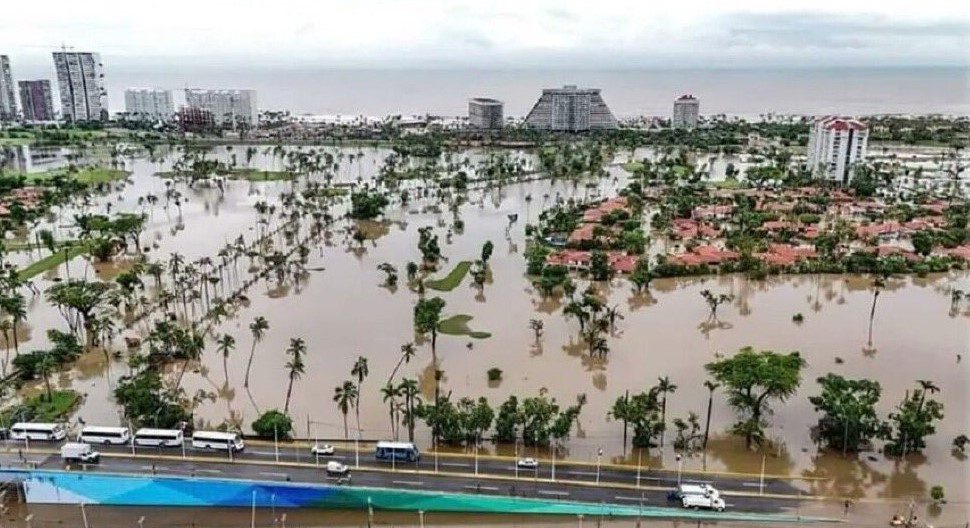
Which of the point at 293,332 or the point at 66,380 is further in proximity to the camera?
the point at 293,332

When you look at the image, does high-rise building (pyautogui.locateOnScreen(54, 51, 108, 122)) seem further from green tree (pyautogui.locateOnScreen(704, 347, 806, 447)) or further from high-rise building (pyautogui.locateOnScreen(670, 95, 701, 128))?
green tree (pyautogui.locateOnScreen(704, 347, 806, 447))

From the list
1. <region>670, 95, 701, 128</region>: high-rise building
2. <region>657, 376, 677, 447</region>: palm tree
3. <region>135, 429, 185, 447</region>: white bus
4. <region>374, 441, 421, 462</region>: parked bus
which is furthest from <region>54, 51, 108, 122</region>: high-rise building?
<region>657, 376, 677, 447</region>: palm tree

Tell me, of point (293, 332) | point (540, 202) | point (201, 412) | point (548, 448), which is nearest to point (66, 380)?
point (201, 412)

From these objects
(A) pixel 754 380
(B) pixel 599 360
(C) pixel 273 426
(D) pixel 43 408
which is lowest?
(D) pixel 43 408

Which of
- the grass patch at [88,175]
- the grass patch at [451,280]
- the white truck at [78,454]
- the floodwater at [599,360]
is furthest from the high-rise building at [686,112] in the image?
the white truck at [78,454]

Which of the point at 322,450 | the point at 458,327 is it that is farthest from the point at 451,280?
the point at 322,450

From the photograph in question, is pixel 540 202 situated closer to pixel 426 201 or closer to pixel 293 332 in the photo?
pixel 426 201

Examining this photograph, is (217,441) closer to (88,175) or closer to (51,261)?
(51,261)
